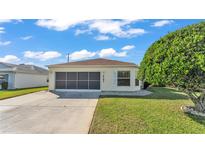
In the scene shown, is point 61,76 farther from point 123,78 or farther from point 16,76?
point 16,76

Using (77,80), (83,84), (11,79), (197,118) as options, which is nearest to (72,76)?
(77,80)

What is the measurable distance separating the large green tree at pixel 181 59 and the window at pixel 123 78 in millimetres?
8900

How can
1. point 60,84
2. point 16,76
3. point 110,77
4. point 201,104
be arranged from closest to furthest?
point 201,104
point 110,77
point 60,84
point 16,76

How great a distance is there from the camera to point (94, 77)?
16.8 metres

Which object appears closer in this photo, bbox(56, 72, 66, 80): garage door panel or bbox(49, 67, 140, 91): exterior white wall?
bbox(49, 67, 140, 91): exterior white wall

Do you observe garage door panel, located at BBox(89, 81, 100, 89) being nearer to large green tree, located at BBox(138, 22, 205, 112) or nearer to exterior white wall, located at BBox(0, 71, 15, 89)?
large green tree, located at BBox(138, 22, 205, 112)

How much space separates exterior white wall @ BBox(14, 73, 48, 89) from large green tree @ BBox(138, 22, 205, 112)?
19.2 meters

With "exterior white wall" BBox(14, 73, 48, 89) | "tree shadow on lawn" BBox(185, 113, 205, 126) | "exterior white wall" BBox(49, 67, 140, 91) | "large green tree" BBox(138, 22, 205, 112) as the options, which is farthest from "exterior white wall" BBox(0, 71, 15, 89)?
"tree shadow on lawn" BBox(185, 113, 205, 126)

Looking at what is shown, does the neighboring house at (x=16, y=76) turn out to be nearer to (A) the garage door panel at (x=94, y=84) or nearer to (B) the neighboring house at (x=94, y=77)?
(B) the neighboring house at (x=94, y=77)

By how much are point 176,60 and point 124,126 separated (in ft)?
10.00

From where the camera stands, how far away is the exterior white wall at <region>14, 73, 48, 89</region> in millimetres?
21234

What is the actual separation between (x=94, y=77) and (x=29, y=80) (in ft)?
40.3
